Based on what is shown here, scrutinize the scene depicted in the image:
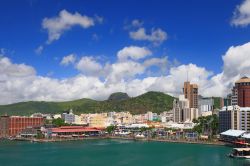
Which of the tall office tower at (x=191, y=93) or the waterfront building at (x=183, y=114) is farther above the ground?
the tall office tower at (x=191, y=93)

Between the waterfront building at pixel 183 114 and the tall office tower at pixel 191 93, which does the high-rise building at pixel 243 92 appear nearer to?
the waterfront building at pixel 183 114

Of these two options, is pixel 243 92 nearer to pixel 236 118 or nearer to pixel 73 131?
pixel 236 118

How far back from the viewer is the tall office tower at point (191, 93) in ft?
438

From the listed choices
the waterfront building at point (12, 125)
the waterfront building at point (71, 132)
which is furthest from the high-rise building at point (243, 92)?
the waterfront building at point (12, 125)

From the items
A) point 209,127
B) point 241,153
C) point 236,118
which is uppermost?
point 236,118

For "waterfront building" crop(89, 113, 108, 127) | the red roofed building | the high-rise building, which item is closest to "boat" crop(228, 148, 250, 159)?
the red roofed building

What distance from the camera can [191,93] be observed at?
134m

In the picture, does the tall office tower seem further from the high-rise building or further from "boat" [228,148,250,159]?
"boat" [228,148,250,159]

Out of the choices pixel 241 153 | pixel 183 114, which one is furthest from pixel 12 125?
pixel 241 153

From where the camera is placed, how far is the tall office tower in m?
133

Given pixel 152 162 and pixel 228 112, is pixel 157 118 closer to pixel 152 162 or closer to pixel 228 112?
pixel 228 112

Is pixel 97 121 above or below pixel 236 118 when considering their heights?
below

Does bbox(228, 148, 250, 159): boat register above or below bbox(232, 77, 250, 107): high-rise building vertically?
below

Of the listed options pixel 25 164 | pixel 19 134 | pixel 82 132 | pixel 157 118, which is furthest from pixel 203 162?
pixel 157 118
